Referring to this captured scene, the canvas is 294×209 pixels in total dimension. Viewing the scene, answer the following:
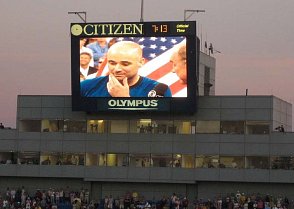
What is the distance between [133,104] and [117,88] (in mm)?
1829

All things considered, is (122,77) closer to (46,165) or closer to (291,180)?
(46,165)

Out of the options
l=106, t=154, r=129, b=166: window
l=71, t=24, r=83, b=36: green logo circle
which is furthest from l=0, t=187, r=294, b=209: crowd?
l=71, t=24, r=83, b=36: green logo circle

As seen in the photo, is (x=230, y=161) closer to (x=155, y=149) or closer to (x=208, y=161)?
(x=208, y=161)

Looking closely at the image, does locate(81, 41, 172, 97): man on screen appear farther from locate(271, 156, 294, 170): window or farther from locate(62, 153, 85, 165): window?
locate(271, 156, 294, 170): window

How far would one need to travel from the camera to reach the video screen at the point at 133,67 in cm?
7175

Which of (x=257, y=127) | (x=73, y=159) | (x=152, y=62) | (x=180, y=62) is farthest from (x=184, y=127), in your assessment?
(x=73, y=159)

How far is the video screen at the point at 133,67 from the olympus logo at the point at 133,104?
1.69 feet

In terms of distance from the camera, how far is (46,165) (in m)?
76.1

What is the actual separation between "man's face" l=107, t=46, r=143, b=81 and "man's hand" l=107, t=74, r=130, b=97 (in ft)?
1.13

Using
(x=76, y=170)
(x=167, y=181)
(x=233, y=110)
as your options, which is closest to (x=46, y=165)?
(x=76, y=170)

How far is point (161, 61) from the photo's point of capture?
71938 mm

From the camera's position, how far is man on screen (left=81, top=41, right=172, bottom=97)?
72.2 m

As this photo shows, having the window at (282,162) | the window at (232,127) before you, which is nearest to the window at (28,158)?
the window at (232,127)

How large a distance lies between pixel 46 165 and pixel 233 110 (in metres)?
16.4
